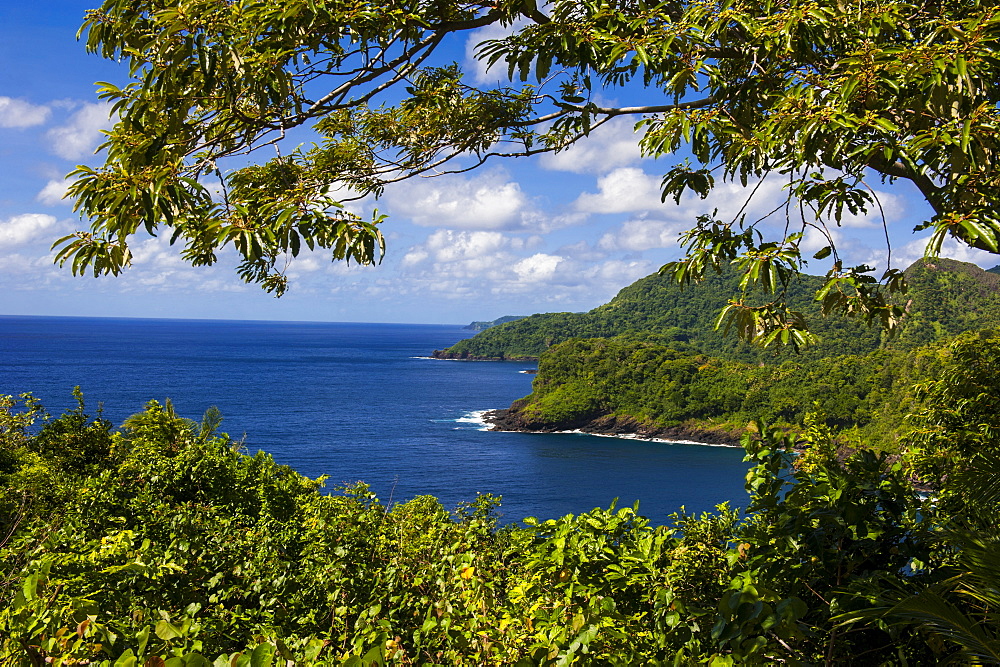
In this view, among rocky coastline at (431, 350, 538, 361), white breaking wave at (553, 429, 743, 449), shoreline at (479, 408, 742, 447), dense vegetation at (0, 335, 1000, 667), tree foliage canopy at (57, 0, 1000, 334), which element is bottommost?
white breaking wave at (553, 429, 743, 449)

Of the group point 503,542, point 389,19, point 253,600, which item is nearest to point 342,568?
point 253,600

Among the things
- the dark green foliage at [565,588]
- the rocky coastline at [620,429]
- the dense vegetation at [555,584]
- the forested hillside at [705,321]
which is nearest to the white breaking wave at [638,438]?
the rocky coastline at [620,429]

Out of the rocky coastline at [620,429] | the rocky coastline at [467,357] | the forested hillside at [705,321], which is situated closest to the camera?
the rocky coastline at [620,429]

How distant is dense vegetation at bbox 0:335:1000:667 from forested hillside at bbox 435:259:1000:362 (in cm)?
5274

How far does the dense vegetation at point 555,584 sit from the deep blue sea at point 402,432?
13051 mm

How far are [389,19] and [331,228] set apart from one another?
3.41ft

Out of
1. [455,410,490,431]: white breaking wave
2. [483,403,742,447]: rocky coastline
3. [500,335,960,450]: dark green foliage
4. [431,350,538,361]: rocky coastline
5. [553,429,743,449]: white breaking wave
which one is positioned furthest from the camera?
[431,350,538,361]: rocky coastline

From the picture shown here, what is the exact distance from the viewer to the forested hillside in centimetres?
7119

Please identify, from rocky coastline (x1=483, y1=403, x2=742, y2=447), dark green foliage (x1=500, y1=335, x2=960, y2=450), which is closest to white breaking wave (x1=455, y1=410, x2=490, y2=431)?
rocky coastline (x1=483, y1=403, x2=742, y2=447)

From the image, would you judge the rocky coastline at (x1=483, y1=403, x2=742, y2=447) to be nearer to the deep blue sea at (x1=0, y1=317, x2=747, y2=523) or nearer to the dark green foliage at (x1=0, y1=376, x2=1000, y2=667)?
the deep blue sea at (x1=0, y1=317, x2=747, y2=523)

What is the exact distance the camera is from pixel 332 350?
153375 millimetres

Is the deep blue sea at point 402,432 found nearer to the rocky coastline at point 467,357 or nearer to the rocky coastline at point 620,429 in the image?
the rocky coastline at point 620,429

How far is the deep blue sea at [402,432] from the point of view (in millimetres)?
43031

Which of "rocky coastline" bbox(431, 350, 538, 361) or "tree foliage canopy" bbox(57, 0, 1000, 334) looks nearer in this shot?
"tree foliage canopy" bbox(57, 0, 1000, 334)
